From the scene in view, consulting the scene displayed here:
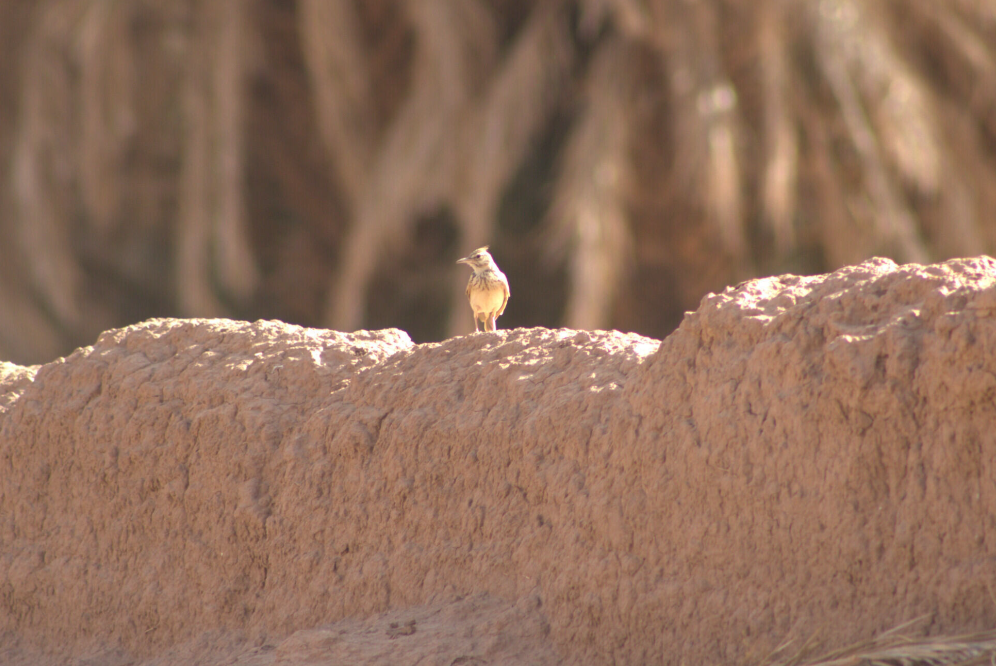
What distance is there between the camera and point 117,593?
3.64 meters

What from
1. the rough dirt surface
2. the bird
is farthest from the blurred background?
the rough dirt surface

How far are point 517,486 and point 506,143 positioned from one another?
18.8 feet

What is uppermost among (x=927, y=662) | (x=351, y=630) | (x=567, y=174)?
(x=567, y=174)

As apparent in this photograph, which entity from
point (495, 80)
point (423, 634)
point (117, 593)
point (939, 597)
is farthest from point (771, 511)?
point (495, 80)

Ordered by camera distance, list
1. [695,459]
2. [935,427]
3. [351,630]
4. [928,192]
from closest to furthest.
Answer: [935,427], [695,459], [351,630], [928,192]

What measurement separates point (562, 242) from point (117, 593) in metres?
5.06

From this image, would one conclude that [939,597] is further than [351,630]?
No

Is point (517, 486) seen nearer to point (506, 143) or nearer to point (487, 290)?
point (487, 290)

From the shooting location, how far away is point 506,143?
8.61m

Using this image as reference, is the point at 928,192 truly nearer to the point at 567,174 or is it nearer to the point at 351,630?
the point at 567,174

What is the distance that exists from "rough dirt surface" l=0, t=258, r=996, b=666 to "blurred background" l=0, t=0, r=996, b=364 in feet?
15.4

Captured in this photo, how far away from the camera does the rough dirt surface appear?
103 inches

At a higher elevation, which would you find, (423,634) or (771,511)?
(771,511)

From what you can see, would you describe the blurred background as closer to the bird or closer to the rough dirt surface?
the bird
